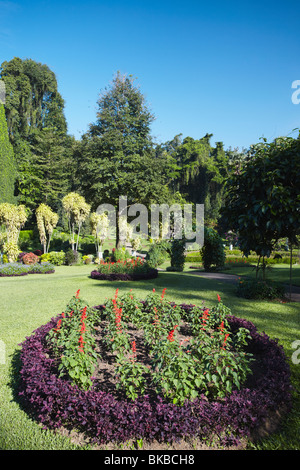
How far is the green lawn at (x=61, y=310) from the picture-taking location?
2.83 metres

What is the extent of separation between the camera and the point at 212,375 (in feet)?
9.79

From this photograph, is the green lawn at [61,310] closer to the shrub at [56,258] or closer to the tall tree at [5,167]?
the shrub at [56,258]

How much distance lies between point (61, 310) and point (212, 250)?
10.2 meters

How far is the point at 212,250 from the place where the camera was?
15602 millimetres

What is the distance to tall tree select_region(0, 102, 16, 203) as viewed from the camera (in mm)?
28594

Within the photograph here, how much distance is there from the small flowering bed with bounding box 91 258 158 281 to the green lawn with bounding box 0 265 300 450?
1.77 ft

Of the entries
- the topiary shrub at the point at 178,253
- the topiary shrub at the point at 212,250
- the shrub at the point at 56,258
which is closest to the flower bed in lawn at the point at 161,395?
the topiary shrub at the point at 212,250

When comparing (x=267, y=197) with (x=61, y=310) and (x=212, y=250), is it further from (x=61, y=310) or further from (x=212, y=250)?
(x=212, y=250)

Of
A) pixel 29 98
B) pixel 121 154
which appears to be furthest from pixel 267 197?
pixel 29 98

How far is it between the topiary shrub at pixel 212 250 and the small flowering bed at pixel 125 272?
4.23 m

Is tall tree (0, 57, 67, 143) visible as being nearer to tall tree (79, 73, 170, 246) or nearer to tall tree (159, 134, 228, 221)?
tall tree (79, 73, 170, 246)
